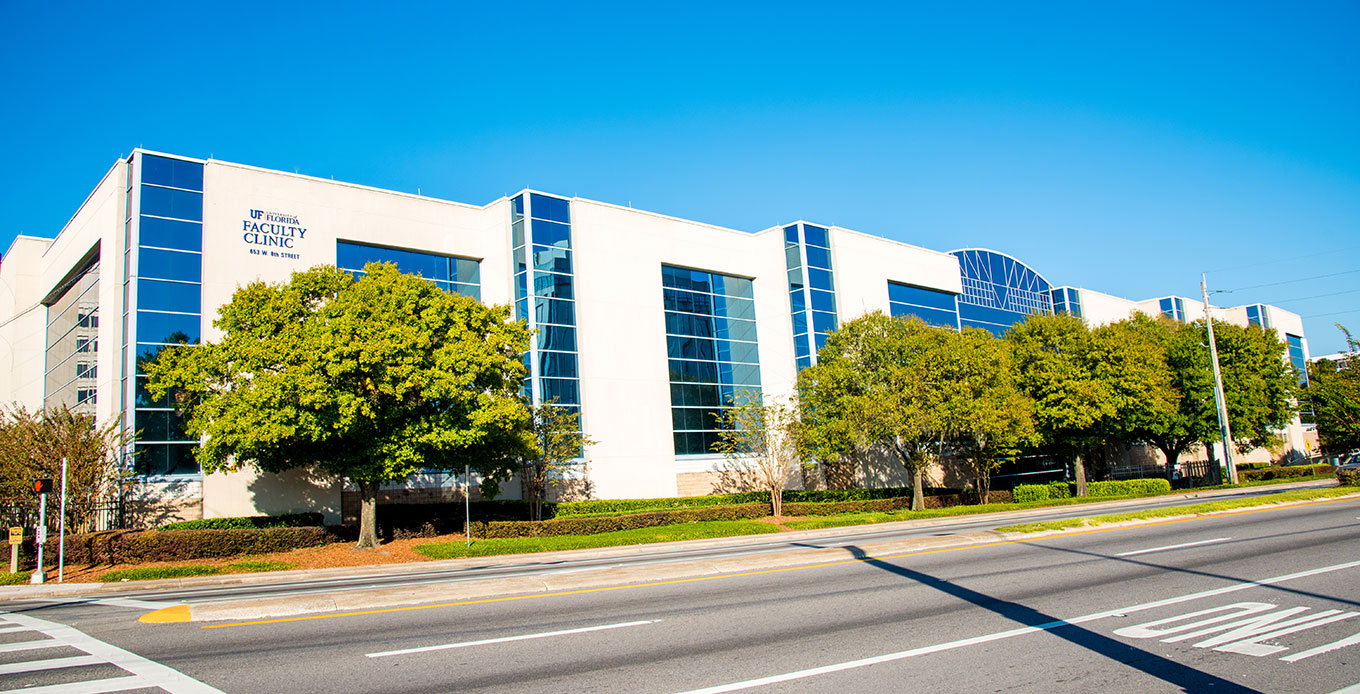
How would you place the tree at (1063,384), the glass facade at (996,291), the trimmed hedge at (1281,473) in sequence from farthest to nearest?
the glass facade at (996,291), the trimmed hedge at (1281,473), the tree at (1063,384)

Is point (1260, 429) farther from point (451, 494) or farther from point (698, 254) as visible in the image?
point (451, 494)

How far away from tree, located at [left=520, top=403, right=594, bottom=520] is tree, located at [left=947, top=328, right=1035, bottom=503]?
1759cm

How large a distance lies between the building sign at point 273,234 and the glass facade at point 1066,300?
5884 cm

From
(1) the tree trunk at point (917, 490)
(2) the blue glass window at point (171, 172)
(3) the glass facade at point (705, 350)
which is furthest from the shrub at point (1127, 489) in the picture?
(2) the blue glass window at point (171, 172)

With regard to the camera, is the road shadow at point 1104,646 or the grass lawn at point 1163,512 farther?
the grass lawn at point 1163,512

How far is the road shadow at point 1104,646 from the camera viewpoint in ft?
21.4

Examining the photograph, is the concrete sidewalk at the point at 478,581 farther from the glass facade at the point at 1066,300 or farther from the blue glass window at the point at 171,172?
the glass facade at the point at 1066,300

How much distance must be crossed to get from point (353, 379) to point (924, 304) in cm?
4183

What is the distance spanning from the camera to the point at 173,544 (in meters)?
24.0

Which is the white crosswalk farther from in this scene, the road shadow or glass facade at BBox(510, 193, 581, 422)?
glass facade at BBox(510, 193, 581, 422)

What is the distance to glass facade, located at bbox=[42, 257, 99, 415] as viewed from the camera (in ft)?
115

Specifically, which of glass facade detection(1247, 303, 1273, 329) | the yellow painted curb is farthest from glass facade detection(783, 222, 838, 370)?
glass facade detection(1247, 303, 1273, 329)

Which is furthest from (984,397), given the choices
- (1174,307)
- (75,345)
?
(1174,307)

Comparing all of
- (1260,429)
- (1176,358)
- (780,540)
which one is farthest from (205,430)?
(1260,429)
